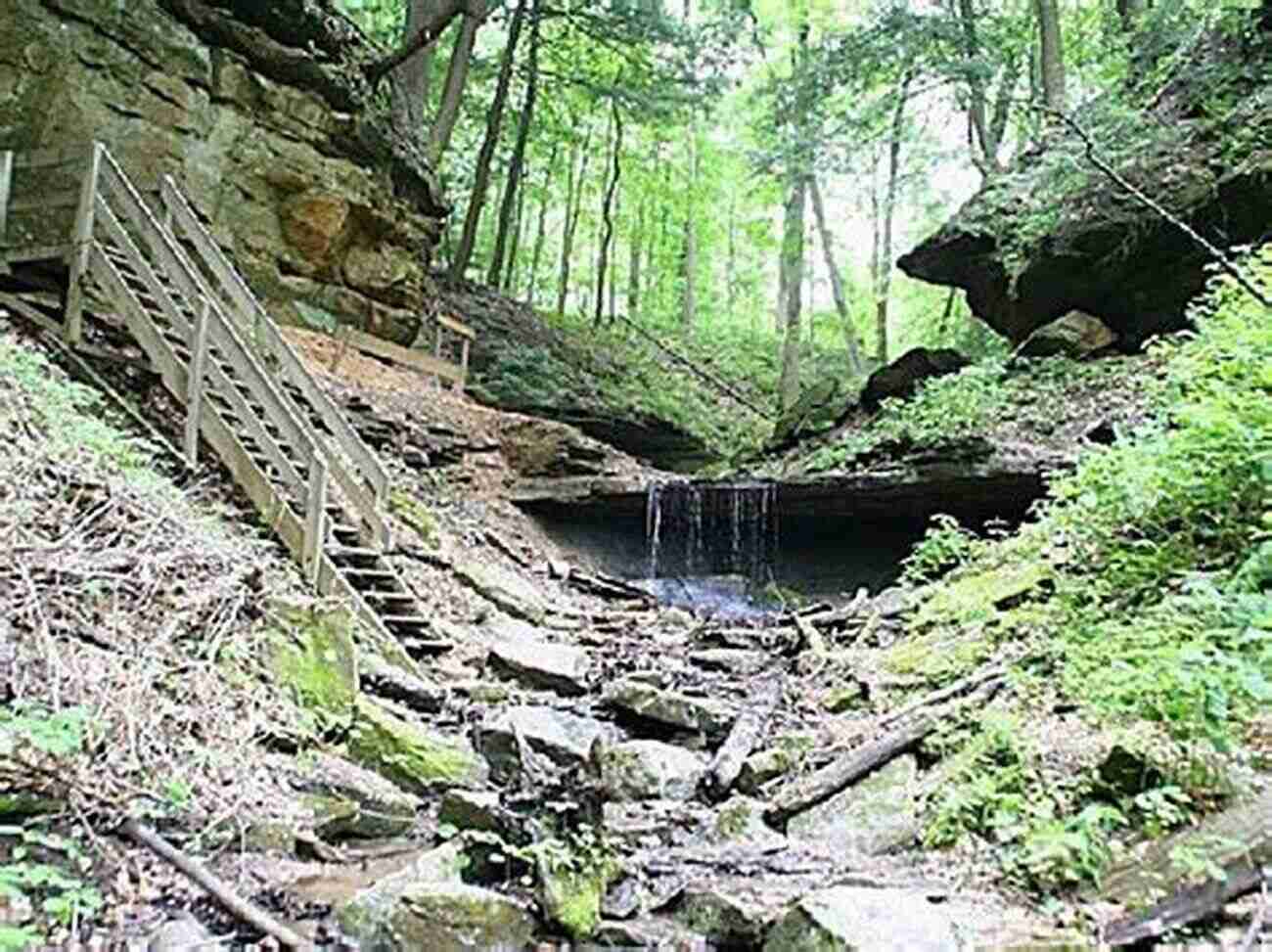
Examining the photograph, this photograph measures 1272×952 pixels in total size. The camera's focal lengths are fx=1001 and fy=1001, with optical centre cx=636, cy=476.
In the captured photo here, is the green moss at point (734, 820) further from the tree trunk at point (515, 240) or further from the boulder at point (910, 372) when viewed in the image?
the tree trunk at point (515, 240)

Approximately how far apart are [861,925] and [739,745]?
116 inches

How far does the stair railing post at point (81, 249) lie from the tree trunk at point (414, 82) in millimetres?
7325

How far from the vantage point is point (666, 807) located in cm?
531

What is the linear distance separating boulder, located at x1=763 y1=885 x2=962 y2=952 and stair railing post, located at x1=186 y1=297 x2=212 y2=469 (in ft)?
19.6

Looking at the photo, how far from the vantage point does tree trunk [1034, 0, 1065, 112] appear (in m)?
15.6

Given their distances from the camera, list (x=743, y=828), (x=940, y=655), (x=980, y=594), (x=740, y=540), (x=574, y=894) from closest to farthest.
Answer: (x=574, y=894), (x=743, y=828), (x=940, y=655), (x=980, y=594), (x=740, y=540)

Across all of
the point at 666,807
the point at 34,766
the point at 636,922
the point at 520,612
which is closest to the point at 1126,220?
the point at 520,612

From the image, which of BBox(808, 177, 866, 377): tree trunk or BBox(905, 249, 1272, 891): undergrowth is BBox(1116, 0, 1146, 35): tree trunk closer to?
BBox(808, 177, 866, 377): tree trunk

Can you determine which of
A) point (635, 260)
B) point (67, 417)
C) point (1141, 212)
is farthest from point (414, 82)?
point (635, 260)

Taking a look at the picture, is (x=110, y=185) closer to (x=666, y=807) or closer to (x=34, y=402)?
(x=34, y=402)

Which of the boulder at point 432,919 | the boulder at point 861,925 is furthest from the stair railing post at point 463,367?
the boulder at point 861,925

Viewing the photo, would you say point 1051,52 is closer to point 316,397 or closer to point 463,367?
point 463,367

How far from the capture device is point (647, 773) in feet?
18.5

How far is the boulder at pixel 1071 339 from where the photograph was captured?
1370cm
